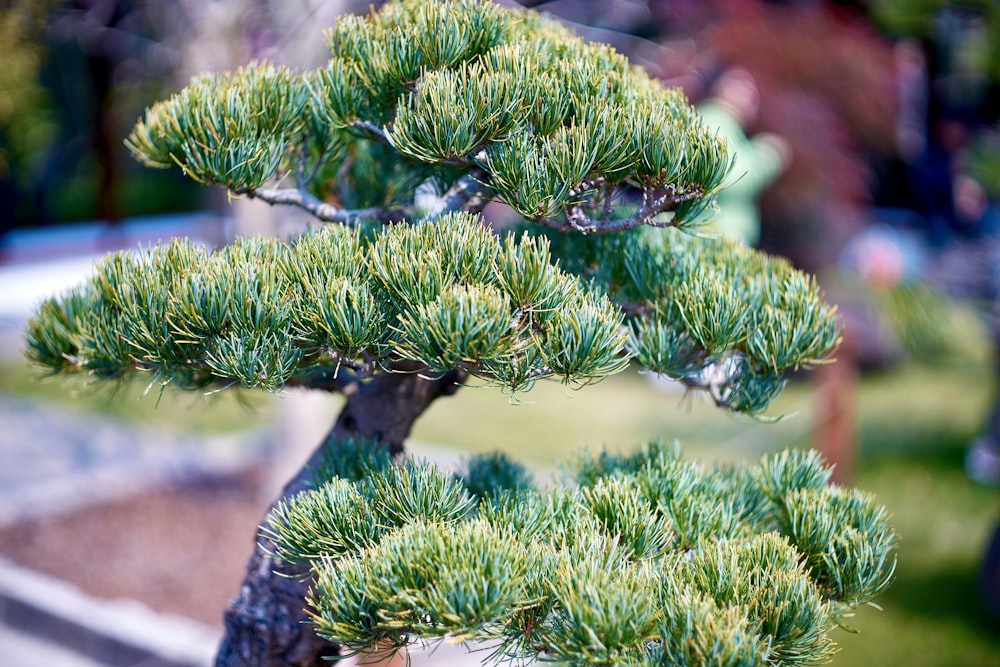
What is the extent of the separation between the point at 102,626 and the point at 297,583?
177 centimetres

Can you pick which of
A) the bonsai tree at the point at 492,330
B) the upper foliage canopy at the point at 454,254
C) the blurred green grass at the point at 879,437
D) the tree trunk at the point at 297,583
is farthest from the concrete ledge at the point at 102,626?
the upper foliage canopy at the point at 454,254

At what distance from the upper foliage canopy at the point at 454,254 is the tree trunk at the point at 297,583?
0.12 metres

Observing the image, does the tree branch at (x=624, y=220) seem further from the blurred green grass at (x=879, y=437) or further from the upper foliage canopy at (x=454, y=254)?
the blurred green grass at (x=879, y=437)

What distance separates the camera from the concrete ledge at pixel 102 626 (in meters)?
2.51

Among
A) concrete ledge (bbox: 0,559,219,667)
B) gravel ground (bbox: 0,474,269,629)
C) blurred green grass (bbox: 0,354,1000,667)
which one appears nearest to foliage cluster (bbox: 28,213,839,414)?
blurred green grass (bbox: 0,354,1000,667)

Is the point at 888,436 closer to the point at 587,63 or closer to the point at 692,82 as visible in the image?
the point at 692,82

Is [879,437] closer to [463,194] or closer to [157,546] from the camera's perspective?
[157,546]

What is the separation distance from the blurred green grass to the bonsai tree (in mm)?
1493

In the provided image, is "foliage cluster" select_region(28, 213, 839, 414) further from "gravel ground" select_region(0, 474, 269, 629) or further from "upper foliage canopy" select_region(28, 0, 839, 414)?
"gravel ground" select_region(0, 474, 269, 629)

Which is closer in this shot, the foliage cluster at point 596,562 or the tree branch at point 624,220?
the foliage cluster at point 596,562

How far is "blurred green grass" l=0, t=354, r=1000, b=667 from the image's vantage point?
291 cm

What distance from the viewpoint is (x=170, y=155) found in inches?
45.1

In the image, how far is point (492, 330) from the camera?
0.92 metres

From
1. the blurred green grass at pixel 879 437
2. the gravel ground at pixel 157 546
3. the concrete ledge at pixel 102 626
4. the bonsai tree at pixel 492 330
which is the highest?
the bonsai tree at pixel 492 330
